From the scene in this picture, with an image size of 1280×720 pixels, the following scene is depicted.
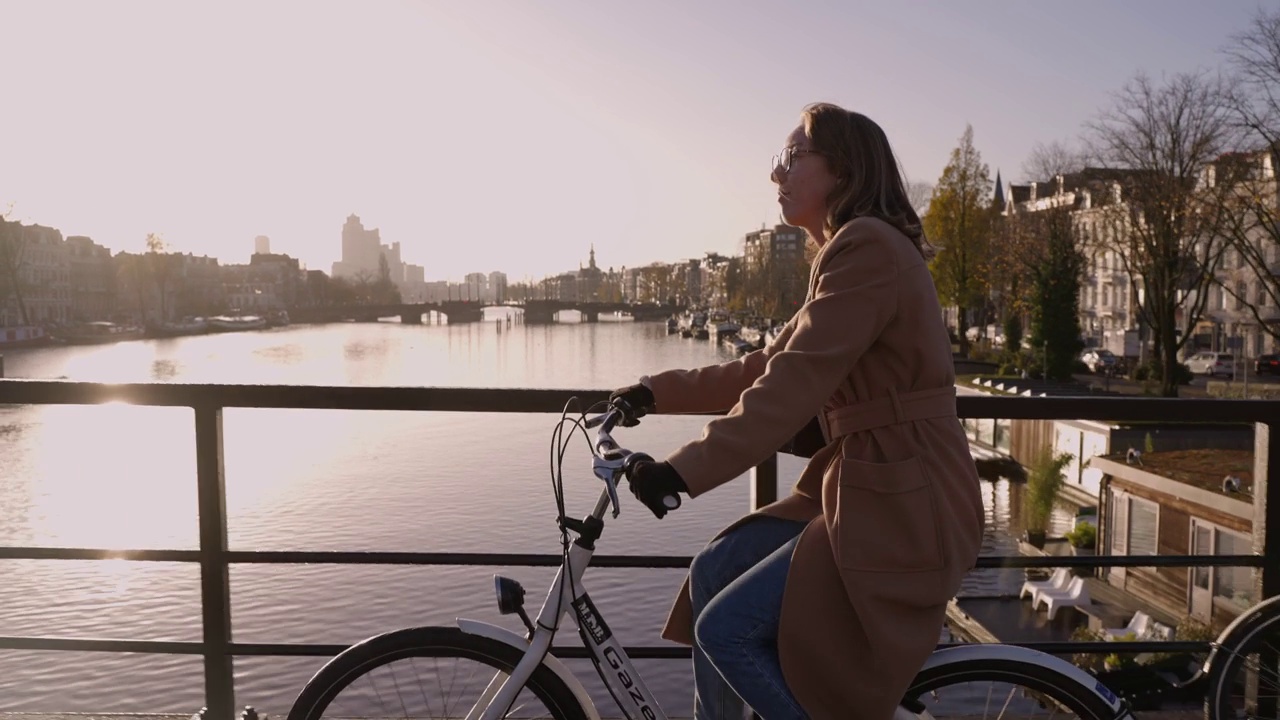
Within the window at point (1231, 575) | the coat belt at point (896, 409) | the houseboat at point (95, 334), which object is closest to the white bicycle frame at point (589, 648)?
the coat belt at point (896, 409)

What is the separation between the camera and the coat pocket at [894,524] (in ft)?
6.63

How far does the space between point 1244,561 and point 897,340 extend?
6.52 ft

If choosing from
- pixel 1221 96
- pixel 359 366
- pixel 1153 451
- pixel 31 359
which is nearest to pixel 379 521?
pixel 1153 451

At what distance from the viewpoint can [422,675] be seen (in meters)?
2.31

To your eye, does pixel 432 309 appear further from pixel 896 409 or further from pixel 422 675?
pixel 896 409

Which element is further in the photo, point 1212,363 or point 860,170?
point 1212,363

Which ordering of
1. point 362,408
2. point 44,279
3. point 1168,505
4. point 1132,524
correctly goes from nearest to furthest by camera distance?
point 362,408, point 1168,505, point 1132,524, point 44,279

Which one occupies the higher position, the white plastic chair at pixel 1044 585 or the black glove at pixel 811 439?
the black glove at pixel 811 439

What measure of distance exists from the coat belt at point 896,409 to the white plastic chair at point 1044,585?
2088 cm

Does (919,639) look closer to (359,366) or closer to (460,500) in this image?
(460,500)

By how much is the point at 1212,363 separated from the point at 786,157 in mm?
50274

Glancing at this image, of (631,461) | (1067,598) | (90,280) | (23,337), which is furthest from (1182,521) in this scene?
(90,280)

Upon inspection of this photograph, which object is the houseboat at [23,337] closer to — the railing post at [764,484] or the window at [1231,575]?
the window at [1231,575]

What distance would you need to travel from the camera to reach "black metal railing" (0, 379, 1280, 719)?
10.3 ft
